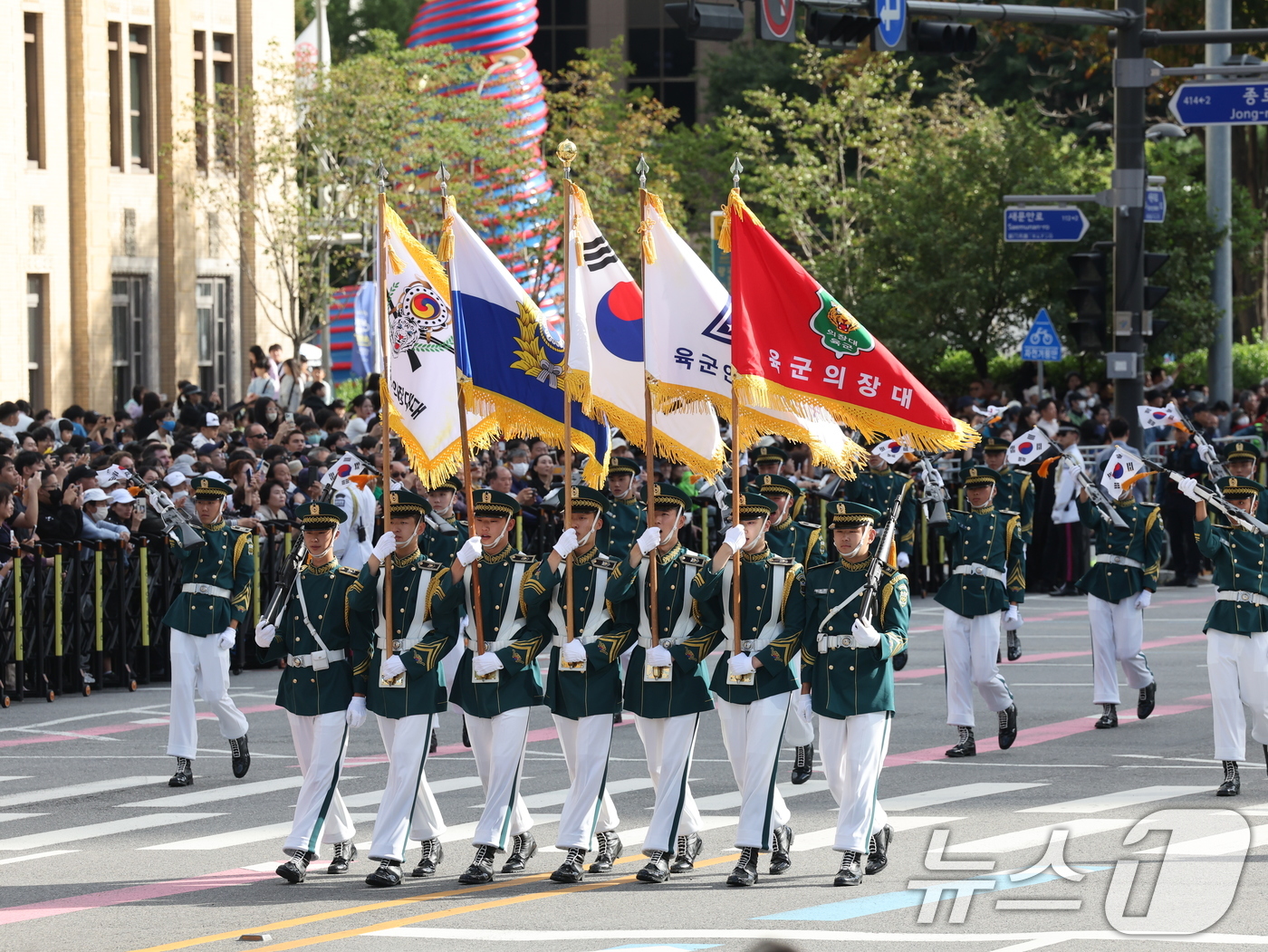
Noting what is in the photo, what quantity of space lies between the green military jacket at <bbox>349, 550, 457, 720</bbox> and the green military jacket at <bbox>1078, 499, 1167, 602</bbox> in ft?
23.0

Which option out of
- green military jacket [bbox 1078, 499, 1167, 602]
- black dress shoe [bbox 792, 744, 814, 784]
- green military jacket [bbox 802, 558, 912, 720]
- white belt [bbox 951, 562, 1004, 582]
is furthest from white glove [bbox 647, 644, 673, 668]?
green military jacket [bbox 1078, 499, 1167, 602]

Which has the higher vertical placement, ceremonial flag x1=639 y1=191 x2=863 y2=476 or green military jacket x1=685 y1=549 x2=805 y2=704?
ceremonial flag x1=639 y1=191 x2=863 y2=476

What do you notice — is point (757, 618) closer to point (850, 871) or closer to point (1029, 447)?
point (850, 871)

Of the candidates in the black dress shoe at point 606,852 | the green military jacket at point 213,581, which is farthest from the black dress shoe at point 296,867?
the green military jacket at point 213,581

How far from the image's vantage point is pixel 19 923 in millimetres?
10680

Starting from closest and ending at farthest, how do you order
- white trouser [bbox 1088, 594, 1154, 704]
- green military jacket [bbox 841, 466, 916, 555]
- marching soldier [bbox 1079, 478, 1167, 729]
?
white trouser [bbox 1088, 594, 1154, 704], marching soldier [bbox 1079, 478, 1167, 729], green military jacket [bbox 841, 466, 916, 555]

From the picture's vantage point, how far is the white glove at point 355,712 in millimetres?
12016

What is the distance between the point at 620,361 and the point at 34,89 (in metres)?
24.2

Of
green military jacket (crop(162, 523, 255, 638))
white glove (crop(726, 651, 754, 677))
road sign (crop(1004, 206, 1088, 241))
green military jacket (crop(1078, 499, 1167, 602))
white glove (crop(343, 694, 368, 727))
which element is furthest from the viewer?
road sign (crop(1004, 206, 1088, 241))

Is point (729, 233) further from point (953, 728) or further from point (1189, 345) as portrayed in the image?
point (1189, 345)

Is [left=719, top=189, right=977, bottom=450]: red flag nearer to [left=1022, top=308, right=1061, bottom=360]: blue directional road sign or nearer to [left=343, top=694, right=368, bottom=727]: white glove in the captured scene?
[left=343, top=694, right=368, bottom=727]: white glove

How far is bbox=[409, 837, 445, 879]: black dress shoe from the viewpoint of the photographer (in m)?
11.7

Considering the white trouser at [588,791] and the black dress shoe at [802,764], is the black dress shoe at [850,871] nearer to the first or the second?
the white trouser at [588,791]

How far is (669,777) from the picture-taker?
11586mm
